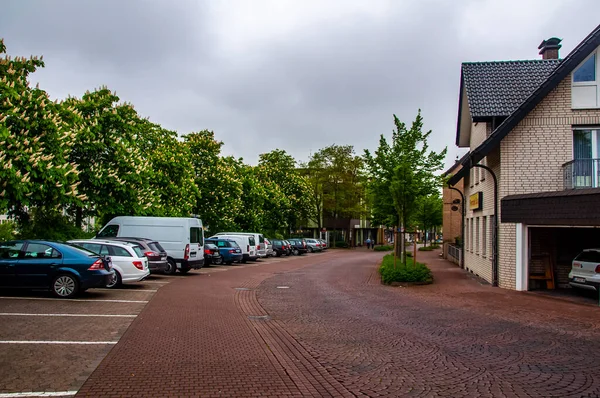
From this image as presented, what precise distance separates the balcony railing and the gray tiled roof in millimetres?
3273

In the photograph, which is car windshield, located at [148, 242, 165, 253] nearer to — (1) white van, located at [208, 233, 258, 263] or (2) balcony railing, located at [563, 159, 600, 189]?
(1) white van, located at [208, 233, 258, 263]

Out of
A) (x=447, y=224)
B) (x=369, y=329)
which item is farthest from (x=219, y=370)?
(x=447, y=224)

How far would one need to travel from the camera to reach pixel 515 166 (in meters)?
18.1

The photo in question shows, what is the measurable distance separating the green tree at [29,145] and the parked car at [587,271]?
662 inches

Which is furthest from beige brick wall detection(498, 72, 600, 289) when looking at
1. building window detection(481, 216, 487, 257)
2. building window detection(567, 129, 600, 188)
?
building window detection(481, 216, 487, 257)

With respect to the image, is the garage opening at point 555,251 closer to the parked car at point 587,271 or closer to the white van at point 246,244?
the parked car at point 587,271

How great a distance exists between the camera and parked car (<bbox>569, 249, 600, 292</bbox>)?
14727mm

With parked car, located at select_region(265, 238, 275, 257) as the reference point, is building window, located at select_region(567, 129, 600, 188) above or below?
above

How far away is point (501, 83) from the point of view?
69.2 ft

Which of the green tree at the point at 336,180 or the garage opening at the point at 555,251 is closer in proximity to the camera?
the garage opening at the point at 555,251

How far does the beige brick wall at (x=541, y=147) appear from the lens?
17.8 m

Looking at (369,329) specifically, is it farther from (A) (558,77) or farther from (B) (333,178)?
(B) (333,178)

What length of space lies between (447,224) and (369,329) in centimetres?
4156

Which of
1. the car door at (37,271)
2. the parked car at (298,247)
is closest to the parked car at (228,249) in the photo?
the car door at (37,271)
